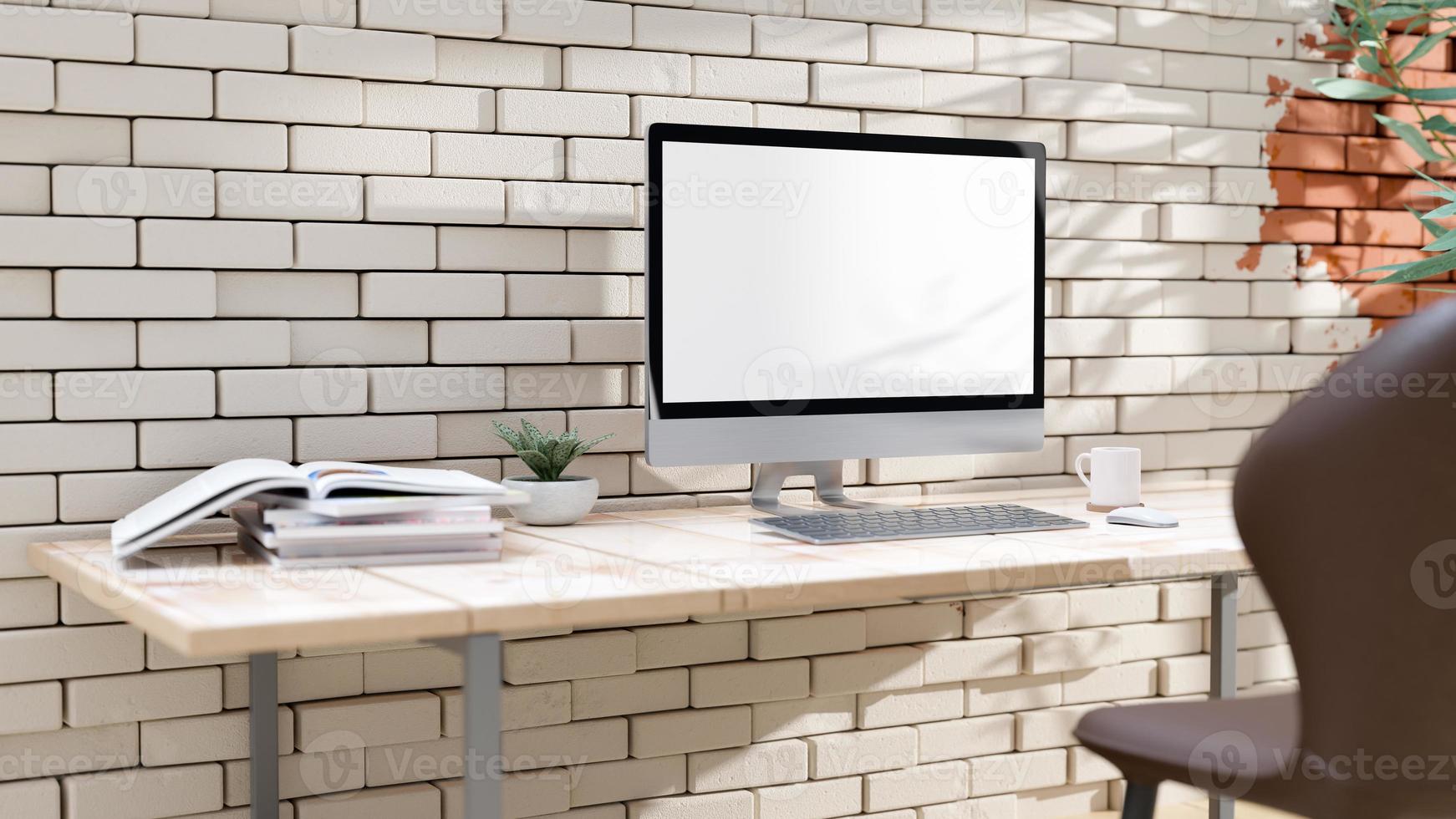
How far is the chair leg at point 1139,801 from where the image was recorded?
1.52 meters

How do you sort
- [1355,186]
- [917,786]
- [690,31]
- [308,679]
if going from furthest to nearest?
1. [1355,186]
2. [917,786]
3. [690,31]
4. [308,679]

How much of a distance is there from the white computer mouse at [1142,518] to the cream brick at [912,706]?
2.08ft

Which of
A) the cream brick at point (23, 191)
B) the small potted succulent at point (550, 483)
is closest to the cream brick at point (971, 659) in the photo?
the small potted succulent at point (550, 483)

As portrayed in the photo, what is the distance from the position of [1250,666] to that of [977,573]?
1.56 meters

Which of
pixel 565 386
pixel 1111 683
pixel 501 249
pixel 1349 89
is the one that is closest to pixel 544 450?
pixel 565 386

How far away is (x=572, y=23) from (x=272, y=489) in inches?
39.4

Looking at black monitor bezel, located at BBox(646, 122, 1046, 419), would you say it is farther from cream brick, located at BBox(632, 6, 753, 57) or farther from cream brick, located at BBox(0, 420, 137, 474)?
cream brick, located at BBox(0, 420, 137, 474)

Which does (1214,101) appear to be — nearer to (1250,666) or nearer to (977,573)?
(1250,666)

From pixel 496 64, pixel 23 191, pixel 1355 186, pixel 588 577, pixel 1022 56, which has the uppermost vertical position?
pixel 1022 56

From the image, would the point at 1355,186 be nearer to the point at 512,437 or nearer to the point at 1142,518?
the point at 1142,518

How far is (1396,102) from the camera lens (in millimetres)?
2873

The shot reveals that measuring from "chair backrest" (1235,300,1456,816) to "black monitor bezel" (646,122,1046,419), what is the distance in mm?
882

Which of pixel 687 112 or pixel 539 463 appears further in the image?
pixel 687 112

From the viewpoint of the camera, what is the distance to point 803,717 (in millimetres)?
2428
